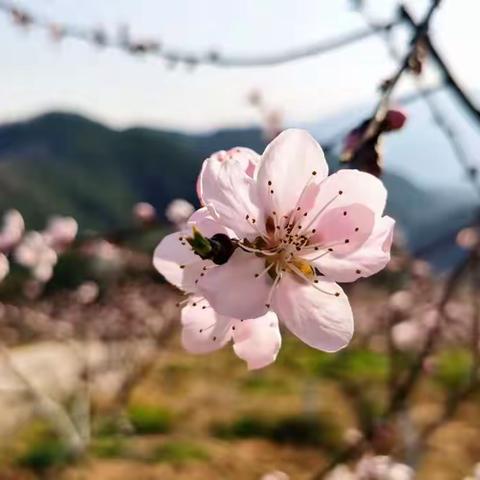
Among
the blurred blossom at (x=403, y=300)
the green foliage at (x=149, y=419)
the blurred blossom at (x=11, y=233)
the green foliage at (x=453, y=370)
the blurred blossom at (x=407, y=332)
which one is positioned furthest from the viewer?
the green foliage at (x=453, y=370)

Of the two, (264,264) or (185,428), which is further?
(185,428)

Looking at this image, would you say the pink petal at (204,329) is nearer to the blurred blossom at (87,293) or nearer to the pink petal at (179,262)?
the pink petal at (179,262)

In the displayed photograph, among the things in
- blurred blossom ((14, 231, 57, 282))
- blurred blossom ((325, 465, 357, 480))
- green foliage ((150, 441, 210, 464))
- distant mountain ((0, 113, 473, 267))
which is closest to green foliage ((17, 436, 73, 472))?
green foliage ((150, 441, 210, 464))

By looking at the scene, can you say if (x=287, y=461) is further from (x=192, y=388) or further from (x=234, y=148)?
(x=234, y=148)

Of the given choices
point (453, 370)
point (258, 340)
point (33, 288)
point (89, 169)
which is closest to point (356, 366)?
point (453, 370)

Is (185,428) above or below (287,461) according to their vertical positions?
above

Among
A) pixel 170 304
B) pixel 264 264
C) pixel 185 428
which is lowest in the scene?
pixel 264 264

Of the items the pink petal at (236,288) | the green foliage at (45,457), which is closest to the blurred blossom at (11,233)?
the green foliage at (45,457)

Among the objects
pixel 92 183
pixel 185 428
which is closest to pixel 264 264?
pixel 185 428
